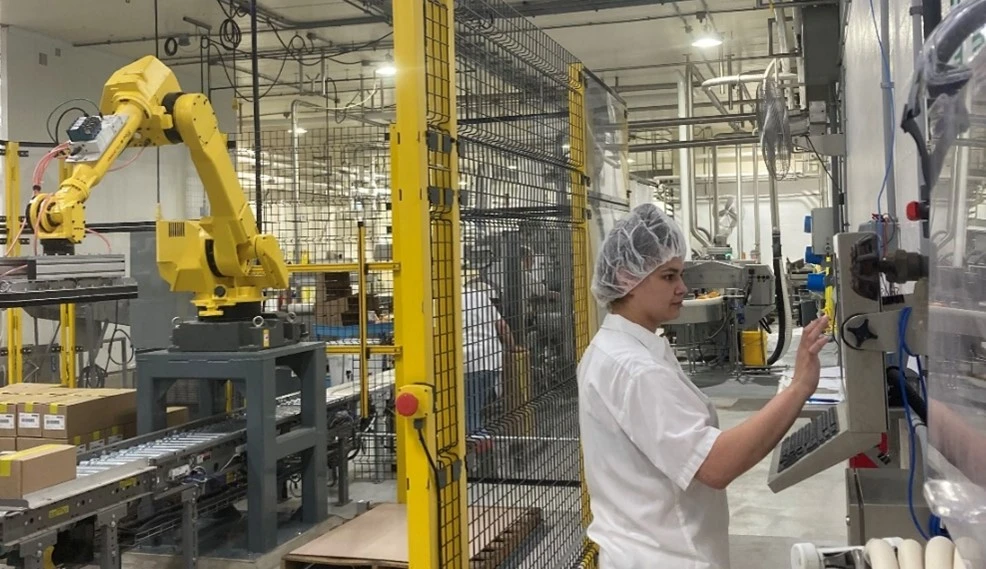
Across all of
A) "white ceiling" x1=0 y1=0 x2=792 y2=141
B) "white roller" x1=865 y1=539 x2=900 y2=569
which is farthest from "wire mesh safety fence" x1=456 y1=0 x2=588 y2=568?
"white ceiling" x1=0 y1=0 x2=792 y2=141

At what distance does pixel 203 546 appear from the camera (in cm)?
429

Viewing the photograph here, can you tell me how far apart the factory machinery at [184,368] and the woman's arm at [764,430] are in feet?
7.84

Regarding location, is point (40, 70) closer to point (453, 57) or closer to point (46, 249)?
point (46, 249)

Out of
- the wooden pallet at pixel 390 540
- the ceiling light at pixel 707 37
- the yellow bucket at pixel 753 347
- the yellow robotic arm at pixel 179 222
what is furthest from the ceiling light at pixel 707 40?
the wooden pallet at pixel 390 540

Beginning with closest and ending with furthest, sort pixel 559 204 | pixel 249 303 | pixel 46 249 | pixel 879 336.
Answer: pixel 879 336, pixel 46 249, pixel 559 204, pixel 249 303

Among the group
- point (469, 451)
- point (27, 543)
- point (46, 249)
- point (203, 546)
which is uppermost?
point (46, 249)

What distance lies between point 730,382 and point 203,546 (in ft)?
21.3

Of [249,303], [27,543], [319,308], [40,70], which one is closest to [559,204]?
[249,303]

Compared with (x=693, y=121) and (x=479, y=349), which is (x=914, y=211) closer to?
(x=479, y=349)

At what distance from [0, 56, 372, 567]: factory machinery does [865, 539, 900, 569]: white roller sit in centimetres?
270

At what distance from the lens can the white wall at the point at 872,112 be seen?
8.11 feet

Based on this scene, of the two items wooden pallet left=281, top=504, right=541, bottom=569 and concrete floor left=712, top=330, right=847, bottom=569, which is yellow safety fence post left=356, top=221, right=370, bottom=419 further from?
concrete floor left=712, top=330, right=847, bottom=569

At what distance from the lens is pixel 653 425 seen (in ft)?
5.69

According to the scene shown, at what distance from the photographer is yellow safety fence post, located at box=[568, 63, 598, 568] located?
380cm
